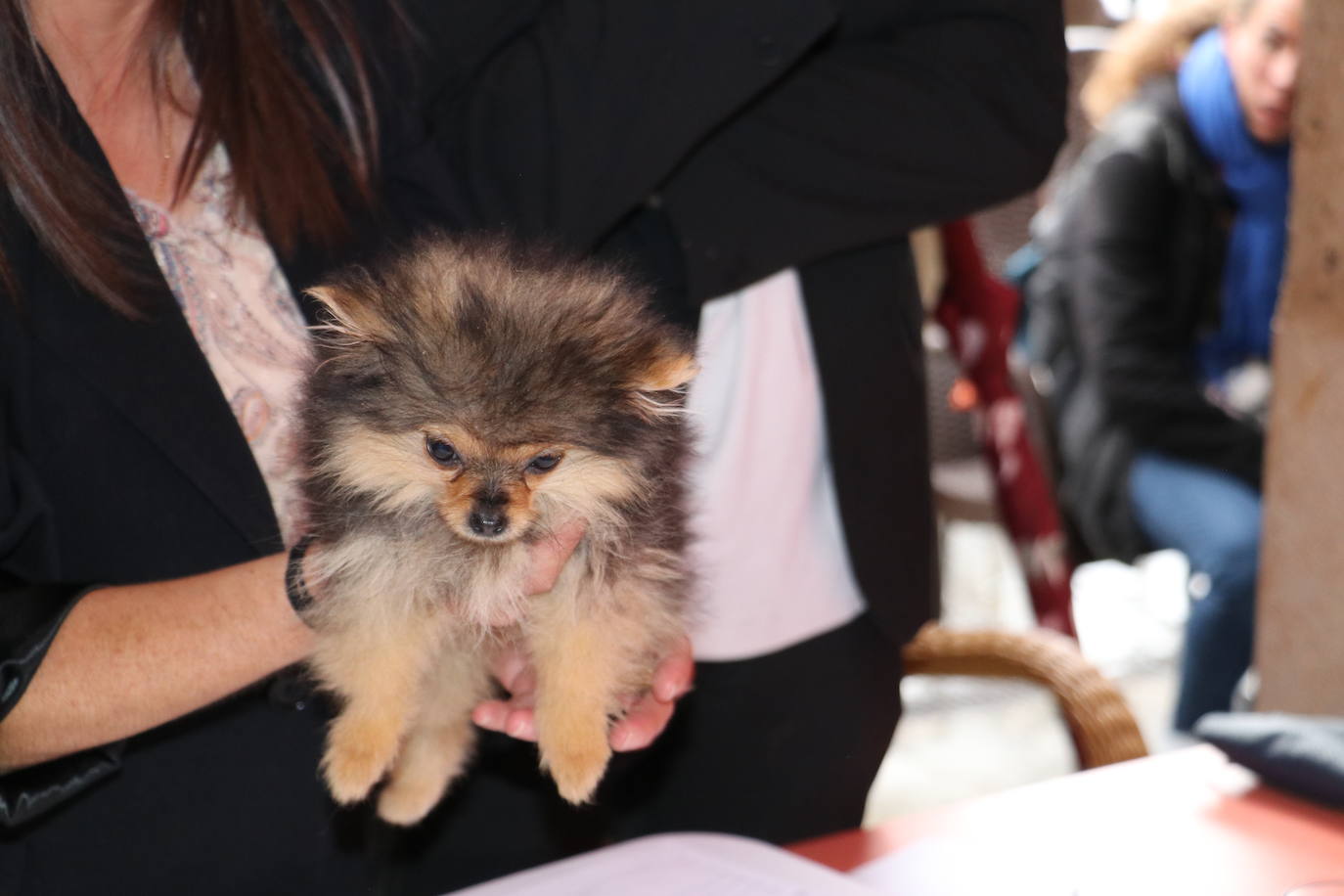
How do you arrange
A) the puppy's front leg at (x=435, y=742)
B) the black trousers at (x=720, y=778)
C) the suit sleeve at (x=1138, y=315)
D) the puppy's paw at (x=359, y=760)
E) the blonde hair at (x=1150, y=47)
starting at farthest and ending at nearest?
1. the blonde hair at (x=1150, y=47)
2. the suit sleeve at (x=1138, y=315)
3. the black trousers at (x=720, y=778)
4. the puppy's front leg at (x=435, y=742)
5. the puppy's paw at (x=359, y=760)

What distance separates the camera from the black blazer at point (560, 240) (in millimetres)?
1225

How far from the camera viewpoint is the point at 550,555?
1129 mm

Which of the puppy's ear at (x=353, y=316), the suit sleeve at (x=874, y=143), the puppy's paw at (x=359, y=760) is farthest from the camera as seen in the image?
the suit sleeve at (x=874, y=143)

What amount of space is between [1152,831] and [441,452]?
818 mm

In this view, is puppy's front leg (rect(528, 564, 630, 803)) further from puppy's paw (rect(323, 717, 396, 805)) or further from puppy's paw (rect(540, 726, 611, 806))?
puppy's paw (rect(323, 717, 396, 805))

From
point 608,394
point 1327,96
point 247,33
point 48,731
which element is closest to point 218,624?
point 48,731

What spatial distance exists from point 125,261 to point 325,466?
33 cm

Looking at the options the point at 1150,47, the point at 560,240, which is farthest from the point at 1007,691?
the point at 560,240

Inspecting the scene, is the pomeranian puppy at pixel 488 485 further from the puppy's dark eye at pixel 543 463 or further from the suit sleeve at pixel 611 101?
the suit sleeve at pixel 611 101

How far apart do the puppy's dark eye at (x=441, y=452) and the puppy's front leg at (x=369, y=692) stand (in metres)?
0.21

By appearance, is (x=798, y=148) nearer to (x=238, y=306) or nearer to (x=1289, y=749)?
(x=238, y=306)

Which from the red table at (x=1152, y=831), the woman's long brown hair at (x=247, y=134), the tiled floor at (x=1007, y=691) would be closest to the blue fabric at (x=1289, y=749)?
the red table at (x=1152, y=831)

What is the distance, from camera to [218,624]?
118cm

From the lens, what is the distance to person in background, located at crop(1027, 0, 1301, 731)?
307cm
